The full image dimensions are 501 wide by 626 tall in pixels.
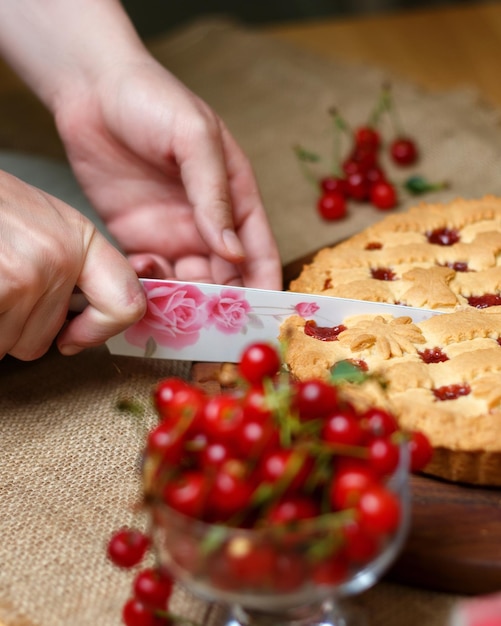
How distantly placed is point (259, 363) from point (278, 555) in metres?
0.23

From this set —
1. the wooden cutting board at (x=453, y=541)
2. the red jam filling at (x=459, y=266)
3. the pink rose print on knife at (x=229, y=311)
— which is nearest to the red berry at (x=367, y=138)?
the red jam filling at (x=459, y=266)

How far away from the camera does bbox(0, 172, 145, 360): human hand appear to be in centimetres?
125

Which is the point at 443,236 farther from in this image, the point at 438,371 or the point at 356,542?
the point at 356,542

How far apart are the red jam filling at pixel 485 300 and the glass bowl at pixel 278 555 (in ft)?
2.07

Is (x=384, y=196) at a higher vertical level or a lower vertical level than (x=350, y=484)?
lower

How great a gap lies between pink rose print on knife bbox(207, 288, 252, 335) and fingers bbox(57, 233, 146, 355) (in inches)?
5.1

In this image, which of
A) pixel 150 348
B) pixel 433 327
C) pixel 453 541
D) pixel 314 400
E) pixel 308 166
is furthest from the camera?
pixel 308 166

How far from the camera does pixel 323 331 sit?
1.38 m

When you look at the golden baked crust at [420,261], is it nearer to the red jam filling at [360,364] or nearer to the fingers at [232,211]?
the fingers at [232,211]

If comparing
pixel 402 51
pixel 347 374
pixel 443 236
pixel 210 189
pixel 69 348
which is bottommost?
pixel 402 51

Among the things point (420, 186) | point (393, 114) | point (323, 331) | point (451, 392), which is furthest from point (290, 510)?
point (393, 114)

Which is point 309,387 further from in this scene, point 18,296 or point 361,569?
point 18,296

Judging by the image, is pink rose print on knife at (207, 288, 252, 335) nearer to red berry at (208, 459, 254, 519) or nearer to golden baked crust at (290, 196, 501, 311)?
golden baked crust at (290, 196, 501, 311)

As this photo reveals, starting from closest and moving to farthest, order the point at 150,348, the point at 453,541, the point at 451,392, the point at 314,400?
1. the point at 314,400
2. the point at 453,541
3. the point at 451,392
4. the point at 150,348
